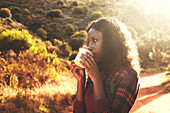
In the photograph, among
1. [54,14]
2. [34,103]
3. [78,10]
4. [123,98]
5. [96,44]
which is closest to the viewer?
[123,98]

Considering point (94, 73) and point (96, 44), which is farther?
point (96, 44)

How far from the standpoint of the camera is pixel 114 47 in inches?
59.2

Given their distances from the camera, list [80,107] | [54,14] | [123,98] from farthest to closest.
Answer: [54,14], [80,107], [123,98]

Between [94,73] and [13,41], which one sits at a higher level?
[94,73]

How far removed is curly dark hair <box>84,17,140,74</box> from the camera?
1465 mm

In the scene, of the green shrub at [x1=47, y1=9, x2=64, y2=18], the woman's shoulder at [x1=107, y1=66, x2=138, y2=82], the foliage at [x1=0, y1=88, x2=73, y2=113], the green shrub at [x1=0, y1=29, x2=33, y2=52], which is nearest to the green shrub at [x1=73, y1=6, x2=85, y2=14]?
the green shrub at [x1=47, y1=9, x2=64, y2=18]

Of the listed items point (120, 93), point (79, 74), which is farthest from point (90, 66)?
point (79, 74)

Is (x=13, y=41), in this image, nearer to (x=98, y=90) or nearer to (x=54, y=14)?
(x=98, y=90)

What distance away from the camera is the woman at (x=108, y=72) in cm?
125

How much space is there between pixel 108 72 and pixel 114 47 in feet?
0.83

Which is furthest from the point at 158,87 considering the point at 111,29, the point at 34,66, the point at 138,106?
the point at 111,29

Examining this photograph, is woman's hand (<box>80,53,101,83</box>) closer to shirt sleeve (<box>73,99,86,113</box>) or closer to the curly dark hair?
the curly dark hair

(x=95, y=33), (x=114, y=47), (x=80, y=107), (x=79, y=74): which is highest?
(x=95, y=33)

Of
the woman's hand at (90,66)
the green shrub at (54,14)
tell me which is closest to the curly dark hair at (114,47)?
the woman's hand at (90,66)
